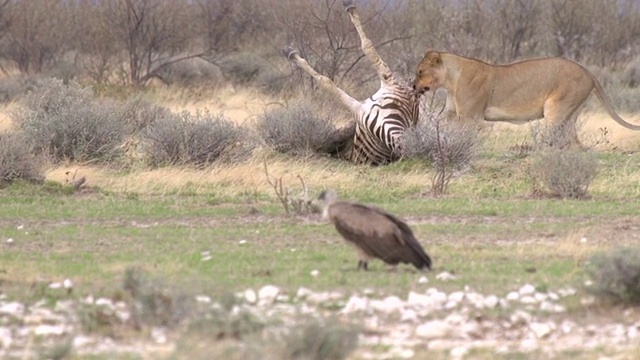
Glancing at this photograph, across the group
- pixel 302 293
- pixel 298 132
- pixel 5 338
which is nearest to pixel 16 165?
pixel 298 132

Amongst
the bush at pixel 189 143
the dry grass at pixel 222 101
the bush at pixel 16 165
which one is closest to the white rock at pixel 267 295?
the bush at pixel 16 165

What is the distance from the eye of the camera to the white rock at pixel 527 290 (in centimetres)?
952

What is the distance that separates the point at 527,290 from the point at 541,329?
1147mm

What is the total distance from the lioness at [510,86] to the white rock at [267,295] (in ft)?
34.7

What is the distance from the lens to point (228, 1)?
44000mm

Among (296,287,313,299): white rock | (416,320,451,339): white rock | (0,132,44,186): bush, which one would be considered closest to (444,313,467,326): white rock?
(416,320,451,339): white rock

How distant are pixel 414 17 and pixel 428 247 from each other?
32857 mm

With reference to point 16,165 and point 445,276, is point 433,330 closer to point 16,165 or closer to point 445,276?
point 445,276

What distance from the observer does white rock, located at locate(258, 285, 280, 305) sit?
912cm

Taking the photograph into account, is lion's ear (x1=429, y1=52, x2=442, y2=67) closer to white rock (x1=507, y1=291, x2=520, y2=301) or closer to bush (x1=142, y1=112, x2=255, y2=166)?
bush (x1=142, y1=112, x2=255, y2=166)

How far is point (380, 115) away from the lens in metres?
19.5

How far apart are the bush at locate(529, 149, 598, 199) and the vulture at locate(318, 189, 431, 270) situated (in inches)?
229

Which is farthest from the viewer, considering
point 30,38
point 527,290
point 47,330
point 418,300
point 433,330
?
point 30,38

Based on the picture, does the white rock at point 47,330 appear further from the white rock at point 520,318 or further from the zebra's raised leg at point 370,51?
the zebra's raised leg at point 370,51
